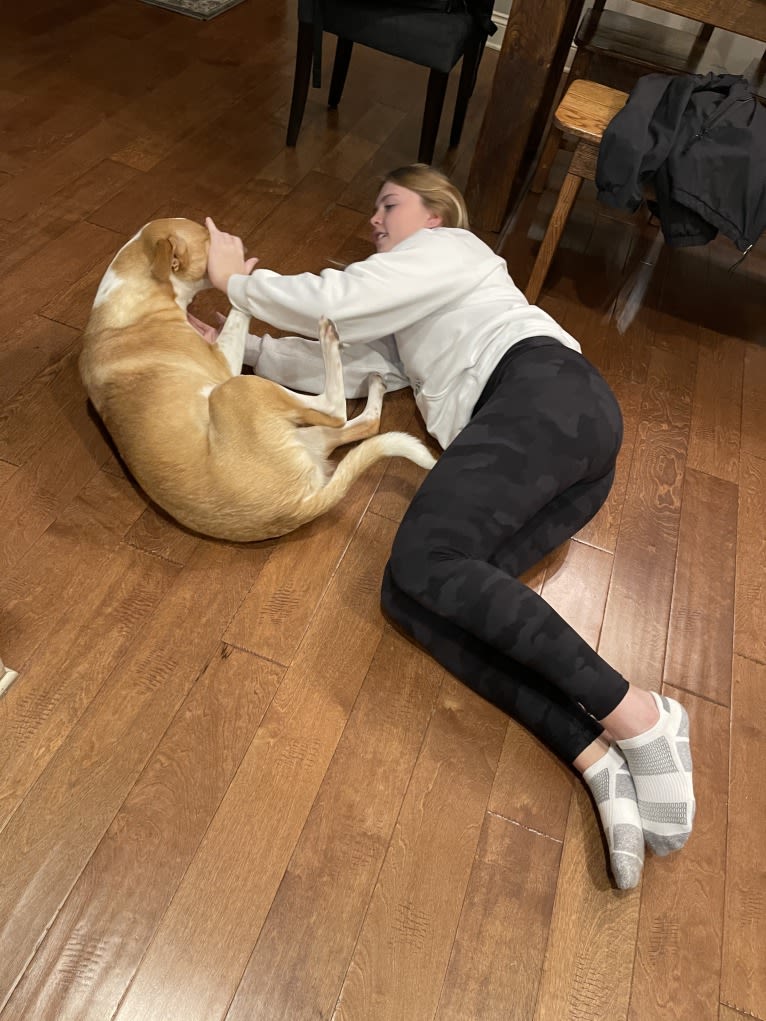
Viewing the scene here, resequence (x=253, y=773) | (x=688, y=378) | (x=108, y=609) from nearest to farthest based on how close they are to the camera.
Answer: (x=253, y=773), (x=108, y=609), (x=688, y=378)

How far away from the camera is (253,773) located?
143 centimetres

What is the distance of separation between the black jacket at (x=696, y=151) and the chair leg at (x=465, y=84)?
1.00m

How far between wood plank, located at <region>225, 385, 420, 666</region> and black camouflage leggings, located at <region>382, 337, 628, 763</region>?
0.18 m

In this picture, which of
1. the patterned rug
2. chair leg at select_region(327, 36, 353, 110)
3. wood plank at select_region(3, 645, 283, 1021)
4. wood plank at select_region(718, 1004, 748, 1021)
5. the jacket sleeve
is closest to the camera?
wood plank at select_region(3, 645, 283, 1021)

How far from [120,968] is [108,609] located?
2.15 ft

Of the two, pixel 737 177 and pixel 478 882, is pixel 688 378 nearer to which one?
pixel 737 177

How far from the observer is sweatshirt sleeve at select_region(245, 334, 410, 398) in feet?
6.50

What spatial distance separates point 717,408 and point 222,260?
1.52 metres

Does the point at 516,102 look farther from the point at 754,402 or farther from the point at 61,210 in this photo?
the point at 61,210

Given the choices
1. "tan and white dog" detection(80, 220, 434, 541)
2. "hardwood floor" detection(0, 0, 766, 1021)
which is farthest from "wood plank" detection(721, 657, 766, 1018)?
"tan and white dog" detection(80, 220, 434, 541)

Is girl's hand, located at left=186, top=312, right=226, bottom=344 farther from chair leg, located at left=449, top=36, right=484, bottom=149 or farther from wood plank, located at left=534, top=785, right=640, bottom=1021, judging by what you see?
chair leg, located at left=449, top=36, right=484, bottom=149

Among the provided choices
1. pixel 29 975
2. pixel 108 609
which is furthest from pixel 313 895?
pixel 108 609

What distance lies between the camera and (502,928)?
4.37ft

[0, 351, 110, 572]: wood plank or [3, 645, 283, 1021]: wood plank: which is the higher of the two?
[3, 645, 283, 1021]: wood plank
